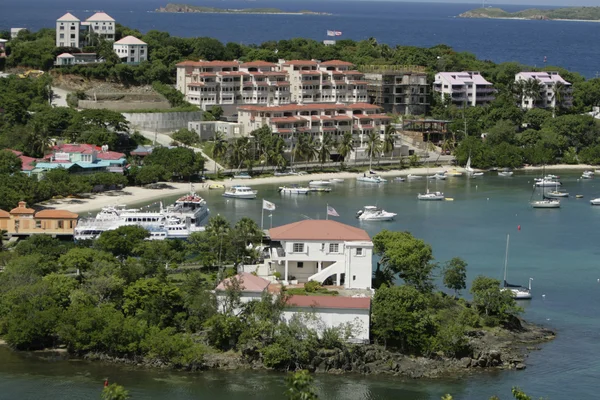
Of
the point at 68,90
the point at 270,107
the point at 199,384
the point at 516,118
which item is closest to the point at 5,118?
the point at 68,90

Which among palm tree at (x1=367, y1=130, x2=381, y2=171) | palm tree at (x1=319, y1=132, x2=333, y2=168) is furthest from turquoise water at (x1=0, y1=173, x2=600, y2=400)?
palm tree at (x1=367, y1=130, x2=381, y2=171)

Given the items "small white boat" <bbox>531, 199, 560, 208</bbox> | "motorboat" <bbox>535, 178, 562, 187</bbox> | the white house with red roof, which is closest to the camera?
the white house with red roof

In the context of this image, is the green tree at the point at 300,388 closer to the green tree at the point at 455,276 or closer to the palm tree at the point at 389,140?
the green tree at the point at 455,276

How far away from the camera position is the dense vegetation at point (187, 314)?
40.6 meters

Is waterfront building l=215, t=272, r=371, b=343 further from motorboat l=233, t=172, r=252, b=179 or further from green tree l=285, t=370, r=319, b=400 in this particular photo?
motorboat l=233, t=172, r=252, b=179

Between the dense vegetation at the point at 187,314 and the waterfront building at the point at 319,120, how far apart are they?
38021 mm

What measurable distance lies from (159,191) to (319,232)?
26623 mm

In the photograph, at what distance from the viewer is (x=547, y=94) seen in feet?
331

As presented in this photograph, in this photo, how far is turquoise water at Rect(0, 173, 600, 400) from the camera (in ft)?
128

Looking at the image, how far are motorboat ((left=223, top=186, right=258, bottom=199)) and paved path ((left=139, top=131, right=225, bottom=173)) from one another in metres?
6.21

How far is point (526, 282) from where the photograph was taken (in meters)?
52.3

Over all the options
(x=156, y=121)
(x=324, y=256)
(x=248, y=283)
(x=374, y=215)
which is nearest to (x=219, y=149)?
(x=156, y=121)

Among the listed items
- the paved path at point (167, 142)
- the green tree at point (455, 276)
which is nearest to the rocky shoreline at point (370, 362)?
the green tree at point (455, 276)

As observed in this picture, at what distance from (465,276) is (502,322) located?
430 centimetres
